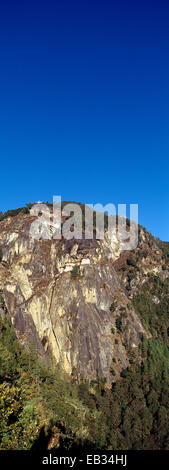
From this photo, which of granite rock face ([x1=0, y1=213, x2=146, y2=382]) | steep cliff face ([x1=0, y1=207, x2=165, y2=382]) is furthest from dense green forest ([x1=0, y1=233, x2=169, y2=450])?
granite rock face ([x1=0, y1=213, x2=146, y2=382])

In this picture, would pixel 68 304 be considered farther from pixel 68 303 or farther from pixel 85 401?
pixel 85 401

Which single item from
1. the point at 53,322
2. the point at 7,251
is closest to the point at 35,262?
the point at 7,251

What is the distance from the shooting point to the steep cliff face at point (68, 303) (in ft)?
271

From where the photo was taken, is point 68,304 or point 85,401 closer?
point 85,401

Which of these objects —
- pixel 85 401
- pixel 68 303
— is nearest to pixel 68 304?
pixel 68 303

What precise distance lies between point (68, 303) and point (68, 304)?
36 centimetres

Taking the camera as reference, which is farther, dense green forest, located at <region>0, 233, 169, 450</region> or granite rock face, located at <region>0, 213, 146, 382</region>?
granite rock face, located at <region>0, 213, 146, 382</region>

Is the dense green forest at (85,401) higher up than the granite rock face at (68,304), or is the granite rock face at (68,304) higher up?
the granite rock face at (68,304)

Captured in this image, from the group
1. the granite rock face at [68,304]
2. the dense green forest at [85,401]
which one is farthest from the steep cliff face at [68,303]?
the dense green forest at [85,401]

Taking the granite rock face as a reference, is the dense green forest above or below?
below

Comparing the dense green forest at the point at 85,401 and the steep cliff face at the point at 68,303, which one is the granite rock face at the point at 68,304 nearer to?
the steep cliff face at the point at 68,303

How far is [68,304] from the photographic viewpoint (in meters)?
88.6

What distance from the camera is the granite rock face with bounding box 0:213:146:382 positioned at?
82500 millimetres

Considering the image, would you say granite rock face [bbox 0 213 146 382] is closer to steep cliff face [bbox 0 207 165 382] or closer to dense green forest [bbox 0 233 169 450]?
steep cliff face [bbox 0 207 165 382]
